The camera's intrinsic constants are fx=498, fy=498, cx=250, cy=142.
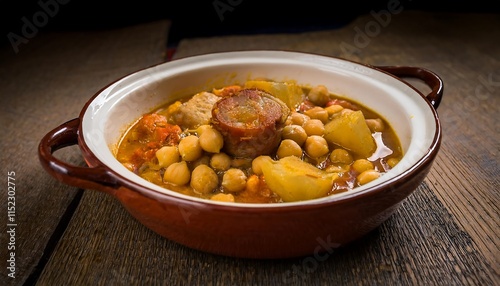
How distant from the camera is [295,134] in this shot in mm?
2391

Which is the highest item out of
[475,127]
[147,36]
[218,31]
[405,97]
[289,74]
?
[405,97]

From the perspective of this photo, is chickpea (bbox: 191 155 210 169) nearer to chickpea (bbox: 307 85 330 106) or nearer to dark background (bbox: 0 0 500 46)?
chickpea (bbox: 307 85 330 106)

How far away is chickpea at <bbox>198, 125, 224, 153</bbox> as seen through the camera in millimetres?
2203

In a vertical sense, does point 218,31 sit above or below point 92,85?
below

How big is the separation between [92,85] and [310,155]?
7.05ft

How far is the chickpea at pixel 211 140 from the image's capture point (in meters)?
2.20

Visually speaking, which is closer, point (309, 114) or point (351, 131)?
point (351, 131)

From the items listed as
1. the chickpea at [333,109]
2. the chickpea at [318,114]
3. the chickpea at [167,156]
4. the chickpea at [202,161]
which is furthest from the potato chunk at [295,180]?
the chickpea at [333,109]

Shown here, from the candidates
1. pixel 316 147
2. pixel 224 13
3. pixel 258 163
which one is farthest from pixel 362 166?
pixel 224 13

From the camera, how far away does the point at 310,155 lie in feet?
7.77

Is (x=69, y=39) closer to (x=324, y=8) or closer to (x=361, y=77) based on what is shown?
(x=324, y=8)

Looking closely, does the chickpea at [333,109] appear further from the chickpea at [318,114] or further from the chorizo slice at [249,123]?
the chorizo slice at [249,123]

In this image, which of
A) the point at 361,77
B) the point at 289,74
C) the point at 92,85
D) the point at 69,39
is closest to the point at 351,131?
the point at 361,77

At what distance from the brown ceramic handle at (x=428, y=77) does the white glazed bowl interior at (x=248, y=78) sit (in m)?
0.08
